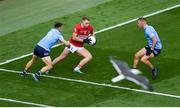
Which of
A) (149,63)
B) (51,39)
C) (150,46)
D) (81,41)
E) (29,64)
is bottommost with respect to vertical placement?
(149,63)

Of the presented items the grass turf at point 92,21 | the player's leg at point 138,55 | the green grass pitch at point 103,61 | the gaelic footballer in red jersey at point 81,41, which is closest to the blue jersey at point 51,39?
the gaelic footballer in red jersey at point 81,41

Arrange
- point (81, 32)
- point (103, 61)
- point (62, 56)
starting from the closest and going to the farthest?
1. point (81, 32)
2. point (62, 56)
3. point (103, 61)

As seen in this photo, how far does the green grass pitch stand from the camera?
72.3 ft

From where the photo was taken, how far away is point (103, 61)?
25516 mm

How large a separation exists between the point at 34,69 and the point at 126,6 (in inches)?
317

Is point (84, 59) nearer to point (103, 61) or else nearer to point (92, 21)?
point (103, 61)

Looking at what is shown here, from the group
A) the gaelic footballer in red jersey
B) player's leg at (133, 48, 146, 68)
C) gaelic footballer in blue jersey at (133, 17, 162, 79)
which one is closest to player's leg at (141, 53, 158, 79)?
gaelic footballer in blue jersey at (133, 17, 162, 79)

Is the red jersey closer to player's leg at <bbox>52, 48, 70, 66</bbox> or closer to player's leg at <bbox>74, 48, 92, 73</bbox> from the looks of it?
player's leg at <bbox>74, 48, 92, 73</bbox>

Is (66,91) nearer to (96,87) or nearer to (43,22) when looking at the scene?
(96,87)

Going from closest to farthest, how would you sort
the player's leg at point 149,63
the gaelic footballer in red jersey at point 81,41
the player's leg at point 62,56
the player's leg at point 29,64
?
the player's leg at point 149,63, the player's leg at point 29,64, the gaelic footballer in red jersey at point 81,41, the player's leg at point 62,56

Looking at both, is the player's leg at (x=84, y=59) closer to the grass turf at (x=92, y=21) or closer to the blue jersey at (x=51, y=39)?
the blue jersey at (x=51, y=39)

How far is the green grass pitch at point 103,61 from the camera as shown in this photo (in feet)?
72.3

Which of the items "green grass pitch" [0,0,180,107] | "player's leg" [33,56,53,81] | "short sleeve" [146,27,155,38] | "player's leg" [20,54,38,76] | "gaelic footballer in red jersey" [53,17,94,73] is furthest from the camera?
"gaelic footballer in red jersey" [53,17,94,73]

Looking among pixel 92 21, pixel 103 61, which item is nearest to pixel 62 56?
pixel 103 61
